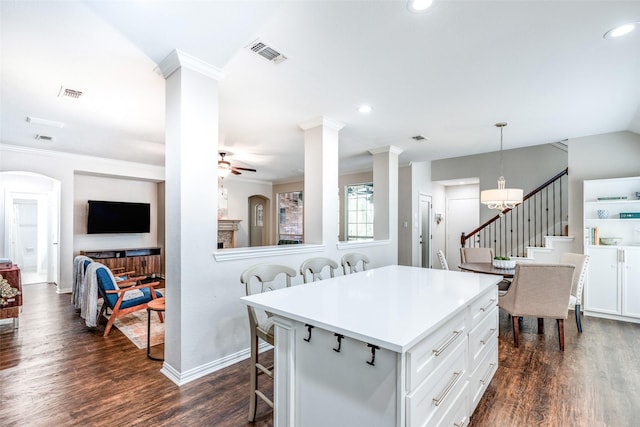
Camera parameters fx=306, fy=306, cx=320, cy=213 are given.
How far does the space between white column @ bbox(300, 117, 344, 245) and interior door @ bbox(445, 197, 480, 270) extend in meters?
4.82

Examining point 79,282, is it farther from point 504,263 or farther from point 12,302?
point 504,263

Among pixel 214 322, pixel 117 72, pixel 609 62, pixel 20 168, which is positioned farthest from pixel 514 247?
pixel 20 168

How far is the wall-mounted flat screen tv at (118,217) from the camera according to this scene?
6273 millimetres

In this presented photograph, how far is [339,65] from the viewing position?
2.58m

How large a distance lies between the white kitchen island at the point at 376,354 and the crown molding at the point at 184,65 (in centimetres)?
190

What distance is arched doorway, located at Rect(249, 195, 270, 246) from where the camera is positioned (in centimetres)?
962

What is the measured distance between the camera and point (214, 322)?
2.64 m

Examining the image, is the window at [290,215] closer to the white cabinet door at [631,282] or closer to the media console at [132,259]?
the media console at [132,259]

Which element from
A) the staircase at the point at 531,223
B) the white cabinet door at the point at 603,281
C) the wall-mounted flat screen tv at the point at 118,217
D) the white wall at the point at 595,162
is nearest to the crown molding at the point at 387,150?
the staircase at the point at 531,223

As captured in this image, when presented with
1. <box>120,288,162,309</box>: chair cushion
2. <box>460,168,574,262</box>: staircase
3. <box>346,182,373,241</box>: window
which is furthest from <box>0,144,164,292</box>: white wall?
<box>460,168,574,262</box>: staircase

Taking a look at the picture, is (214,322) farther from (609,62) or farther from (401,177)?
(401,177)

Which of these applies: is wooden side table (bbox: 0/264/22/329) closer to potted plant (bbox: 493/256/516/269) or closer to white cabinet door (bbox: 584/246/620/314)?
potted plant (bbox: 493/256/516/269)

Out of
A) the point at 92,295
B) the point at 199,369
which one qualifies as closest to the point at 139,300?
the point at 92,295

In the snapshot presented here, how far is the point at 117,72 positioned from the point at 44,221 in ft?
19.1
